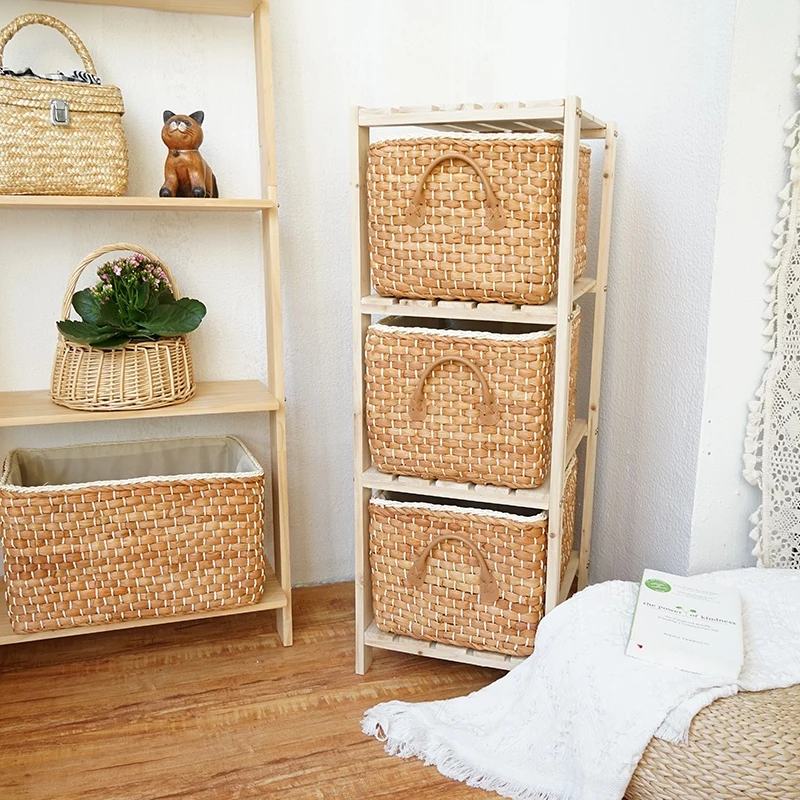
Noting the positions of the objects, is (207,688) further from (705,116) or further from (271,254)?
(705,116)

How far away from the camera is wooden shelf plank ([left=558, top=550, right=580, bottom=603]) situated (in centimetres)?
171

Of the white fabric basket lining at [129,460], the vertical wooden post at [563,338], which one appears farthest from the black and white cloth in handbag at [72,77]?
the vertical wooden post at [563,338]

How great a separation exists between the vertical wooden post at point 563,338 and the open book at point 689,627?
0.17 m

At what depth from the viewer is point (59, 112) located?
1.49 metres

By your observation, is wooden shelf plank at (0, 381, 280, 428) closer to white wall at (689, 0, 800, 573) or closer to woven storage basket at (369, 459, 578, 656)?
woven storage basket at (369, 459, 578, 656)

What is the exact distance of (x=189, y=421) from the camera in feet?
6.46

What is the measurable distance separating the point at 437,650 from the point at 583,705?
16.3 inches

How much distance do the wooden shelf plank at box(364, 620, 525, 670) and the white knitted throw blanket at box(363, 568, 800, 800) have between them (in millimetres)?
74

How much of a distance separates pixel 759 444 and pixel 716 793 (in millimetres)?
630

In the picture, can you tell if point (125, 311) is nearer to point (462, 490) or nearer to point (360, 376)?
point (360, 376)

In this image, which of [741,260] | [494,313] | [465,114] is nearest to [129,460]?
[494,313]

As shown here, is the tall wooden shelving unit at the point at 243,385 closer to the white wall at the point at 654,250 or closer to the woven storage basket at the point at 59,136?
the woven storage basket at the point at 59,136

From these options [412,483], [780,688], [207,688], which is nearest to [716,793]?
[780,688]

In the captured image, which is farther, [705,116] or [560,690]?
[705,116]
